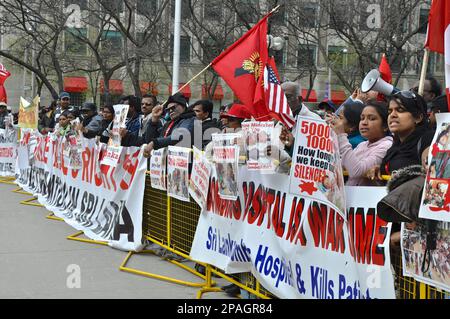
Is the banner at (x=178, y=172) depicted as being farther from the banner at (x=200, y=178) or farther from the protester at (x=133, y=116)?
the protester at (x=133, y=116)

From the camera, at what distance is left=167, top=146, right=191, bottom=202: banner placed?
7.69 meters

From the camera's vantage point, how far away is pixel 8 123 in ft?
58.7

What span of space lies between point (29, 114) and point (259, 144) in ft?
34.8

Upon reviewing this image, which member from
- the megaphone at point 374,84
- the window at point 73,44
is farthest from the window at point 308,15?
the megaphone at point 374,84

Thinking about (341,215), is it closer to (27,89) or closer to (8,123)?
(8,123)

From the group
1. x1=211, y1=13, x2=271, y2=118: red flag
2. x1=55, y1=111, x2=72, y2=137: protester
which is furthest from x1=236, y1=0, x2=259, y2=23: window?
x1=211, y1=13, x2=271, y2=118: red flag

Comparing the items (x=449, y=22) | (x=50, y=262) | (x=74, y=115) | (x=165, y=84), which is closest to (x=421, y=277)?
(x=449, y=22)

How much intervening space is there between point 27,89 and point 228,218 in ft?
131

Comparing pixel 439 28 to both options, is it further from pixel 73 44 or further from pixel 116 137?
pixel 73 44

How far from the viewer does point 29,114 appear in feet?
51.2

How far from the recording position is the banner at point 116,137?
9320mm

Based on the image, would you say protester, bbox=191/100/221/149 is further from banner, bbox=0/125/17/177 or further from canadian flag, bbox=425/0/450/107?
banner, bbox=0/125/17/177

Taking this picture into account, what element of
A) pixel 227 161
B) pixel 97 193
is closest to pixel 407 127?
pixel 227 161

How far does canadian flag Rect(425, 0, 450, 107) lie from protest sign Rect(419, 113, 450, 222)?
0.64m
